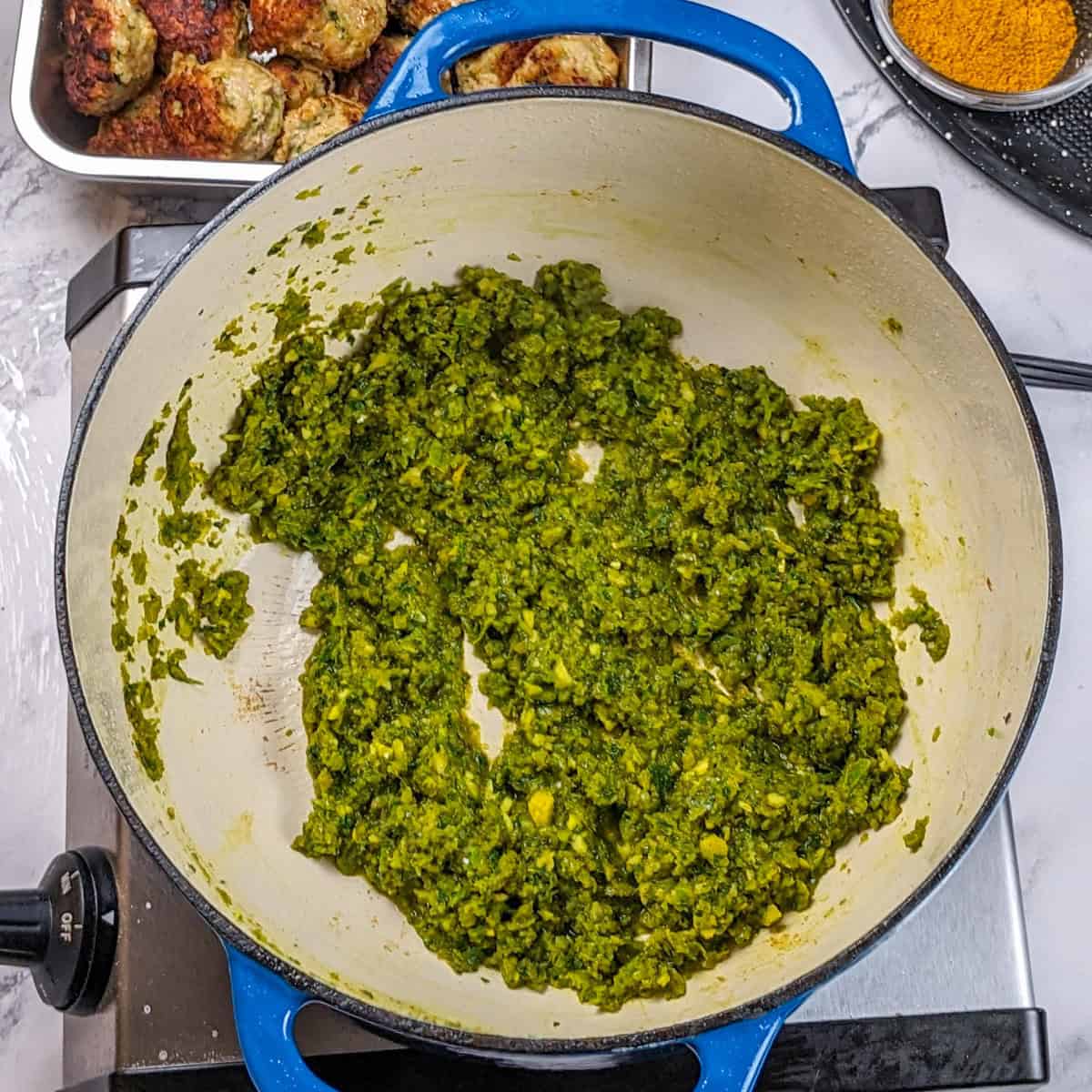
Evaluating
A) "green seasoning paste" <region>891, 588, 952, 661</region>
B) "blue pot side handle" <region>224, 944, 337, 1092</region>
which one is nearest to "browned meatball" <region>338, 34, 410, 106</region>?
"green seasoning paste" <region>891, 588, 952, 661</region>

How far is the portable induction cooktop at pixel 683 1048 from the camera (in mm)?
1261

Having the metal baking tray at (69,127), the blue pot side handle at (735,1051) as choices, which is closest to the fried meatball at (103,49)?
the metal baking tray at (69,127)

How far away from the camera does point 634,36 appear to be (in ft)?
4.00

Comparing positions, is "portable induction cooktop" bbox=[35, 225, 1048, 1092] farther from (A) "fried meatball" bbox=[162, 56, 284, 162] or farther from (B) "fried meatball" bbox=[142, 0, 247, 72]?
(B) "fried meatball" bbox=[142, 0, 247, 72]

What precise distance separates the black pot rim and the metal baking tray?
28 cm

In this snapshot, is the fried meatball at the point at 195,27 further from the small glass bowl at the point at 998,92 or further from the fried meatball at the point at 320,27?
the small glass bowl at the point at 998,92

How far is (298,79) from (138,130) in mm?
207

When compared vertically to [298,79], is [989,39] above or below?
above

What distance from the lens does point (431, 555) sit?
1.49m

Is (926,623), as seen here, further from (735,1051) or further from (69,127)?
(69,127)

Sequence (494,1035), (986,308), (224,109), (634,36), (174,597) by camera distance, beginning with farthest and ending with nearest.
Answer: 1. (986,308)
2. (224,109)
3. (174,597)
4. (634,36)
5. (494,1035)

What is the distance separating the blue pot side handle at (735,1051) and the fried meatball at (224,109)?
1110 mm

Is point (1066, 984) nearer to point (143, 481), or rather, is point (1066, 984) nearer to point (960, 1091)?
point (960, 1091)

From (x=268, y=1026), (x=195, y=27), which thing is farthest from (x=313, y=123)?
(x=268, y=1026)
